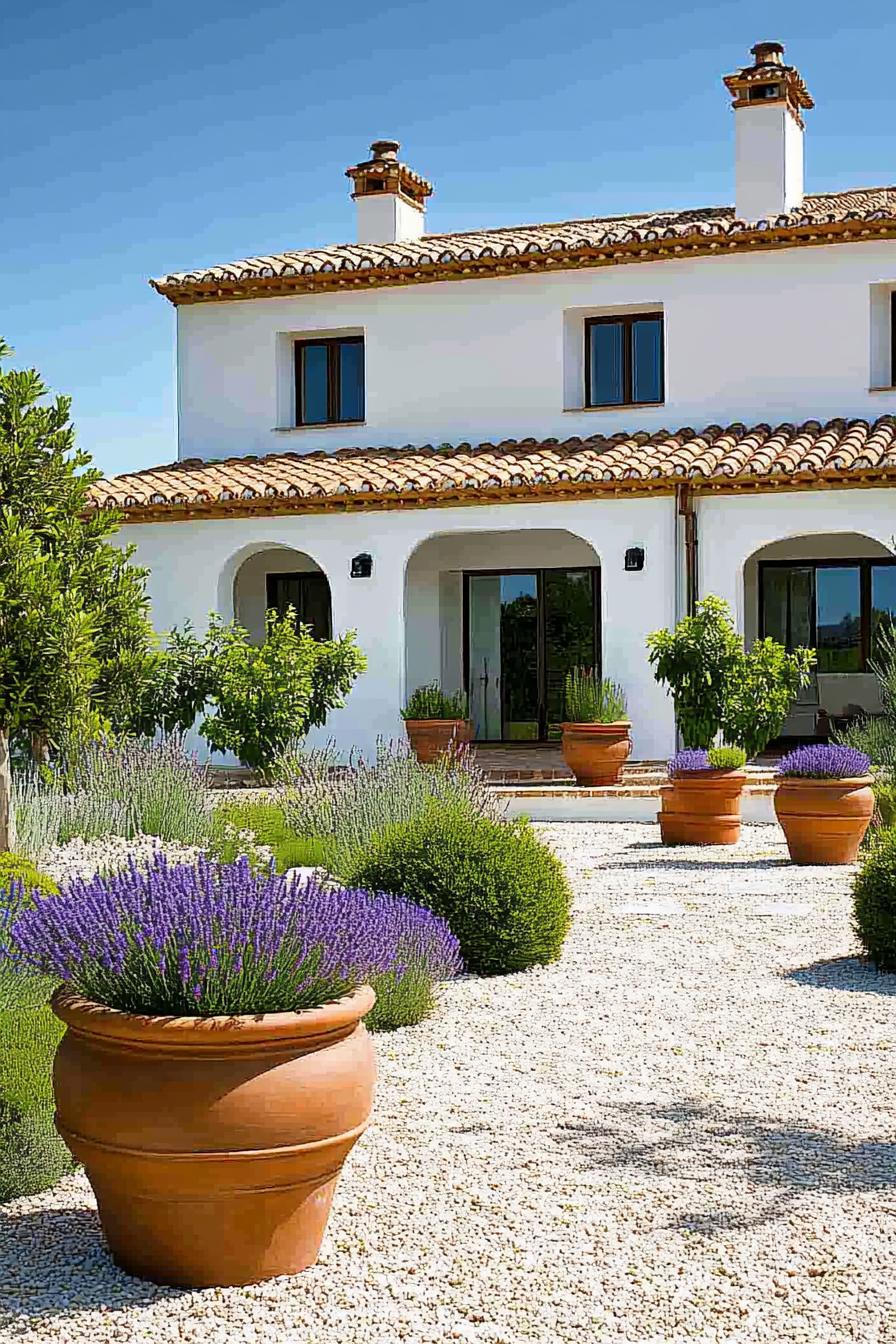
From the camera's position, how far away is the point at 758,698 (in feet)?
47.4

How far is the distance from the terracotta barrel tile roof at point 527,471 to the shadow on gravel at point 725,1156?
37.8 feet

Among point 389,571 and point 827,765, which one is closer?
point 827,765

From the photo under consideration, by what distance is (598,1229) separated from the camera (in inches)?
172

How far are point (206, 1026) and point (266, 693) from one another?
1156 cm

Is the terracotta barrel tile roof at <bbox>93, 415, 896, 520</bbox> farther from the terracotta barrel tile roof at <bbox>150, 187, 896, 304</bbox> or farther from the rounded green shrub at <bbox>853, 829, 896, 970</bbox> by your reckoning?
the rounded green shrub at <bbox>853, 829, 896, 970</bbox>

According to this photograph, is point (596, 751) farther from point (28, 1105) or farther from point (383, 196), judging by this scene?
point (28, 1105)

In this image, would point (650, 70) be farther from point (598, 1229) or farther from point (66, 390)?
point (598, 1229)

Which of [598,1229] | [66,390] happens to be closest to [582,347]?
[66,390]

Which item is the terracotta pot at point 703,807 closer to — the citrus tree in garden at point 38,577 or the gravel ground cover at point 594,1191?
the gravel ground cover at point 594,1191

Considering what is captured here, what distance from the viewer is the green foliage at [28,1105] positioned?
4535 mm

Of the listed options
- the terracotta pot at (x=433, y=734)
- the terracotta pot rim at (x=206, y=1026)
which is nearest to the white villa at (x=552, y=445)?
the terracotta pot at (x=433, y=734)

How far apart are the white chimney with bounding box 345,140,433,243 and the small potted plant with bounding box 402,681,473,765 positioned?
311 inches

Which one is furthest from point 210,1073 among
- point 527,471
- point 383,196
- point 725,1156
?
point 383,196

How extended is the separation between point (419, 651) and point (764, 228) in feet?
21.6
